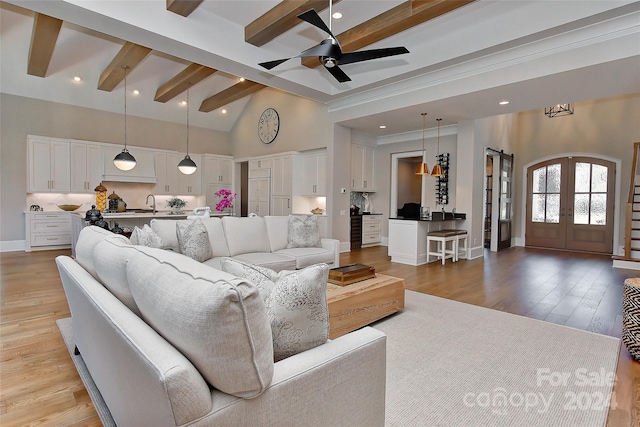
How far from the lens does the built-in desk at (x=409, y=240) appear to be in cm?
608

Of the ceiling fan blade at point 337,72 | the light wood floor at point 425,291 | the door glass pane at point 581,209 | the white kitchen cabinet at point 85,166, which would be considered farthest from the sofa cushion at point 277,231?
the door glass pane at point 581,209

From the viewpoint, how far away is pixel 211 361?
0.91 m

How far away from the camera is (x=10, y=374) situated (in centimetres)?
222

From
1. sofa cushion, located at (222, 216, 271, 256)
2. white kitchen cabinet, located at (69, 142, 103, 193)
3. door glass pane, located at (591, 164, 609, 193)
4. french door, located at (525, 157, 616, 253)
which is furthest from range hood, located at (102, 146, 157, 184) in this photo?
door glass pane, located at (591, 164, 609, 193)

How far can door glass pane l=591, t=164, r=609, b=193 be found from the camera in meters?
7.45

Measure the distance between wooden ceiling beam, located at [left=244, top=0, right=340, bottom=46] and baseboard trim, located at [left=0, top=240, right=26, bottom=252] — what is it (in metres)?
6.71

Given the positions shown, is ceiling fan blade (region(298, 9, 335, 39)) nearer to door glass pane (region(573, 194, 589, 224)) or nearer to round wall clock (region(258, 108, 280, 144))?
round wall clock (region(258, 108, 280, 144))

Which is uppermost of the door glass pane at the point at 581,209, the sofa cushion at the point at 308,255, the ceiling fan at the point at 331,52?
the ceiling fan at the point at 331,52

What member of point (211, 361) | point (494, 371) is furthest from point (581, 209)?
point (211, 361)

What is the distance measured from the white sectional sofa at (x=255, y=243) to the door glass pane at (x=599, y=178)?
6.89 m

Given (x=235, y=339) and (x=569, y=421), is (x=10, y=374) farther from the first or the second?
(x=569, y=421)

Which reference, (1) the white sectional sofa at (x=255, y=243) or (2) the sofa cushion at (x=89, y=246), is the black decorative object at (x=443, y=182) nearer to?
(1) the white sectional sofa at (x=255, y=243)

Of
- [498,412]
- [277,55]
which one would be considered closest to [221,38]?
[277,55]

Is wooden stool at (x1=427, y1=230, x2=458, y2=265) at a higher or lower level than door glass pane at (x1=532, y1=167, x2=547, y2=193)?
lower
